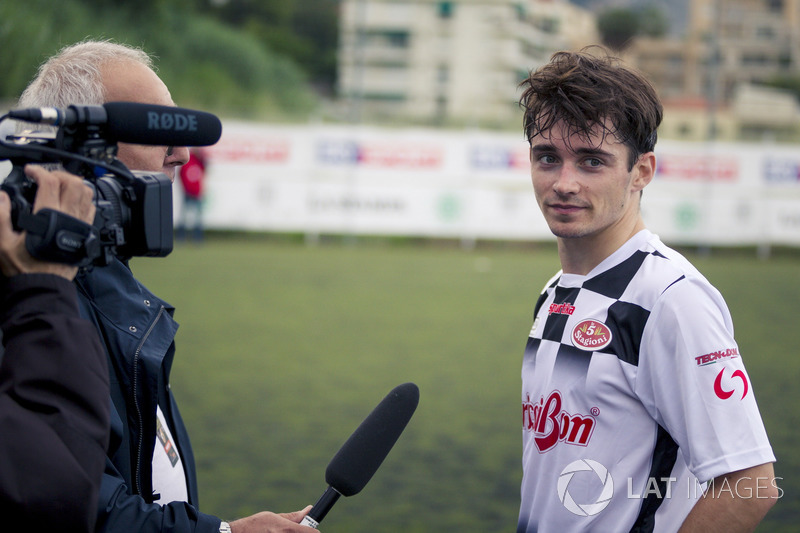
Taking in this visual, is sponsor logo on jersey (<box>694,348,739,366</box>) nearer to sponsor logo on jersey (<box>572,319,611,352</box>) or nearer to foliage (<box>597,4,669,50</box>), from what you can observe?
sponsor logo on jersey (<box>572,319,611,352</box>)

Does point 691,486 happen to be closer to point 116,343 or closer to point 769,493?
point 769,493

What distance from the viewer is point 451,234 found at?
17438mm

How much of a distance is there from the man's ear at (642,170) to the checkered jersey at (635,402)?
0.12 meters

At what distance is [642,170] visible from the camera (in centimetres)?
213

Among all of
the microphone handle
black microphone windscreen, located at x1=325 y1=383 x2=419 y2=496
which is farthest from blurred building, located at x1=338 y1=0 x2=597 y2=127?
the microphone handle

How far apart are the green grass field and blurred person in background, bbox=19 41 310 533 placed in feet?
7.54

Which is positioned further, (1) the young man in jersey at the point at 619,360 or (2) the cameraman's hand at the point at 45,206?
(1) the young man in jersey at the point at 619,360

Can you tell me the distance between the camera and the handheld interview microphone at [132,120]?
4.66ft

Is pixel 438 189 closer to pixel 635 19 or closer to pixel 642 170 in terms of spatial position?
pixel 642 170

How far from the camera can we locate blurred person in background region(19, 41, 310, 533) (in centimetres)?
166

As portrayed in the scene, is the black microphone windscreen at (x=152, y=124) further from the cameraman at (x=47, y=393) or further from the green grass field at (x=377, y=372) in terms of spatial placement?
the green grass field at (x=377, y=372)

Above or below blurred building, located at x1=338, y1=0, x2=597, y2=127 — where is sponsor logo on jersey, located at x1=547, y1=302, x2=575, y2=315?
below

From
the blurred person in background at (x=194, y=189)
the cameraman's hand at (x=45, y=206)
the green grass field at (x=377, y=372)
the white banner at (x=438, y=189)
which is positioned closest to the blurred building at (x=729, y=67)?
the white banner at (x=438, y=189)

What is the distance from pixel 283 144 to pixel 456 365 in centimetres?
1050
